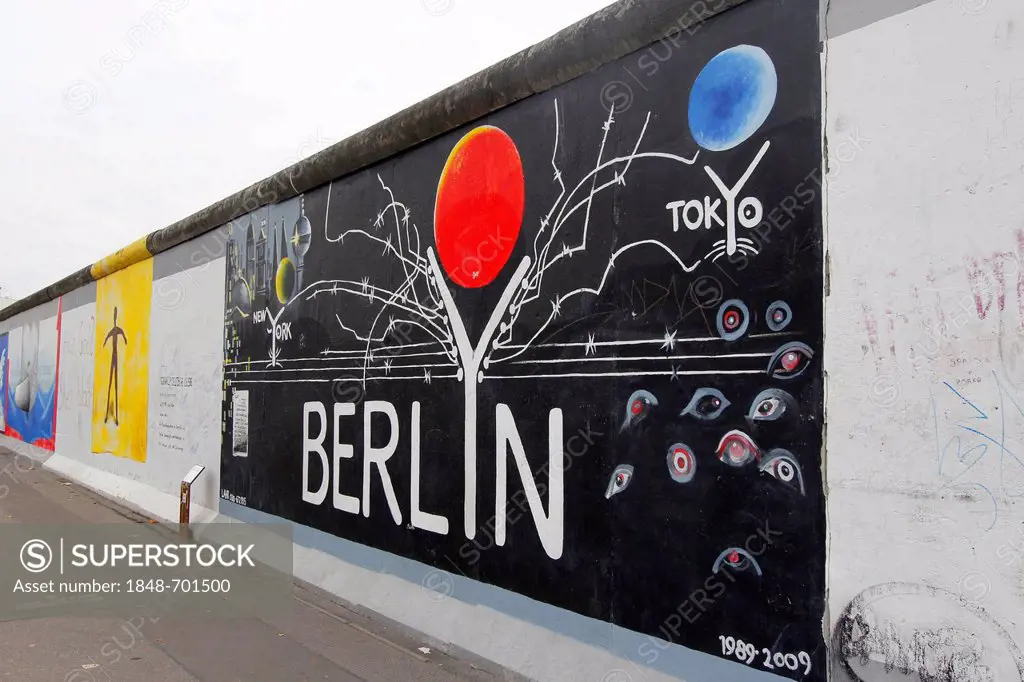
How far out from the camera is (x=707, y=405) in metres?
4.11

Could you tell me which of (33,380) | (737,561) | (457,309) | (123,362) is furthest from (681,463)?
(33,380)

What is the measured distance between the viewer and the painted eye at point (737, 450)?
3893 mm

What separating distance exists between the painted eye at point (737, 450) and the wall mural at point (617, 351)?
0.01 meters

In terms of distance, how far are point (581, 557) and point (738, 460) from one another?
4.38 feet

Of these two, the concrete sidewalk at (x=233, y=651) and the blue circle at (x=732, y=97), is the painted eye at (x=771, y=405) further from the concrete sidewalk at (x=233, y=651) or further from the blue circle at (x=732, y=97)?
the concrete sidewalk at (x=233, y=651)

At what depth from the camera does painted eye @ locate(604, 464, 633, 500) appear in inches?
178

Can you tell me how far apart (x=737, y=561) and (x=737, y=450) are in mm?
562

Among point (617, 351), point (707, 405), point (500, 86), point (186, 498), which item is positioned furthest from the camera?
point (186, 498)

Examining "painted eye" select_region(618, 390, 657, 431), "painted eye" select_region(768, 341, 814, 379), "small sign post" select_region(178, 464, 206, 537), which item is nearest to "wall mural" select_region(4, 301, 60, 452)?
"small sign post" select_region(178, 464, 206, 537)

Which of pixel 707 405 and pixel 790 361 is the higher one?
pixel 790 361

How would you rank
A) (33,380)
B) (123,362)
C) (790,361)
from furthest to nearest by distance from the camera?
(33,380)
(123,362)
(790,361)

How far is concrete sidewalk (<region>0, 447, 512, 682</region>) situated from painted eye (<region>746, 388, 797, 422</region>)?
2491 millimetres

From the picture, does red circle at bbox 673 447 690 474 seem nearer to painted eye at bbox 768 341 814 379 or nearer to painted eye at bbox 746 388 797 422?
painted eye at bbox 746 388 797 422

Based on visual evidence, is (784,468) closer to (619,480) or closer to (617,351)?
(619,480)
